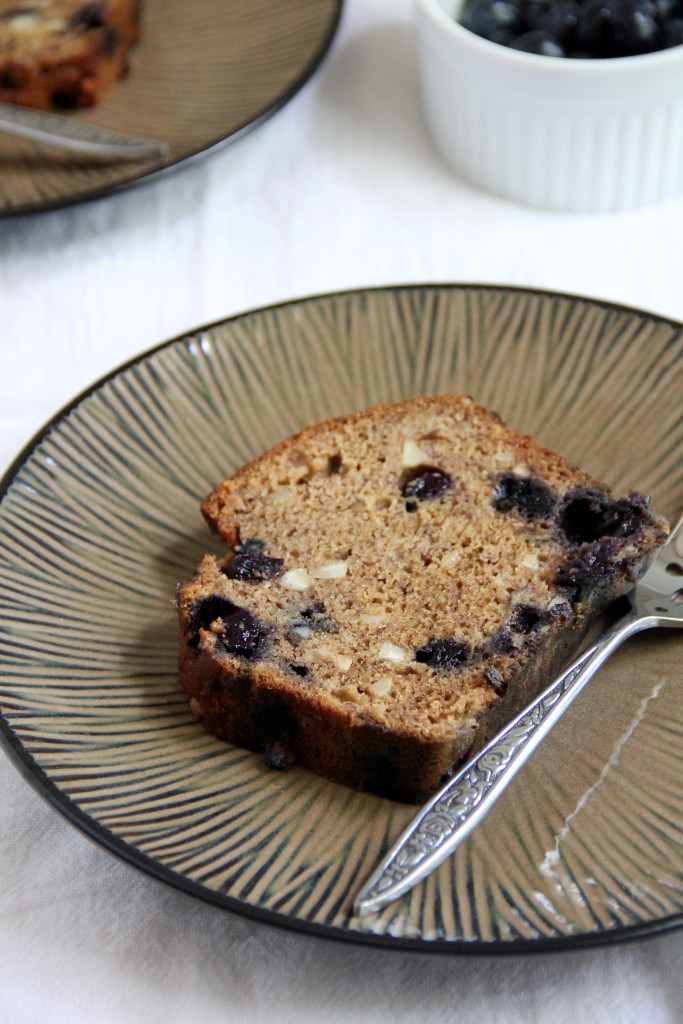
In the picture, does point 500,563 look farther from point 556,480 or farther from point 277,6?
point 277,6

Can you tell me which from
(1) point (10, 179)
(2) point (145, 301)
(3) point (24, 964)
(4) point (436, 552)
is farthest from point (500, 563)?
(1) point (10, 179)

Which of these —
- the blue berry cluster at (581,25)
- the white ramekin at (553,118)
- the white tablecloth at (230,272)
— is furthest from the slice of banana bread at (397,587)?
the blue berry cluster at (581,25)

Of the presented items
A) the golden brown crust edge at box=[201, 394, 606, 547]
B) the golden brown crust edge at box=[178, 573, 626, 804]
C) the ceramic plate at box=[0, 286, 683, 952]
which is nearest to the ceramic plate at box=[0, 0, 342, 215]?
the ceramic plate at box=[0, 286, 683, 952]

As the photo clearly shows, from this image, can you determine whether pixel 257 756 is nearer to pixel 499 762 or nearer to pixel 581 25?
pixel 499 762

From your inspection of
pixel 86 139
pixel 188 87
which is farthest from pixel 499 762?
pixel 188 87

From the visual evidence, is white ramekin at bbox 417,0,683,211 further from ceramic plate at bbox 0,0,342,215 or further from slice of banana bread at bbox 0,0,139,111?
slice of banana bread at bbox 0,0,139,111

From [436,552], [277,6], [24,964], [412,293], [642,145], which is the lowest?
[24,964]

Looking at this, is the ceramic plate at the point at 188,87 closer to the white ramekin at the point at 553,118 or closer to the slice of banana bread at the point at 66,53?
the slice of banana bread at the point at 66,53
